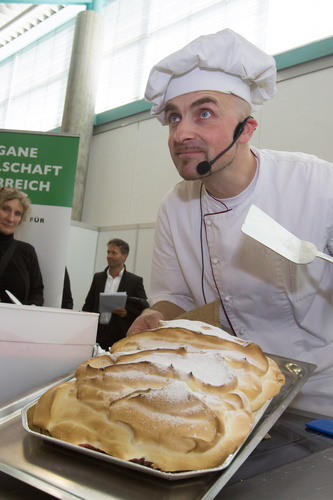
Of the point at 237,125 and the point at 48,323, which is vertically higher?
the point at 237,125

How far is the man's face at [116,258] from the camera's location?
4.59m

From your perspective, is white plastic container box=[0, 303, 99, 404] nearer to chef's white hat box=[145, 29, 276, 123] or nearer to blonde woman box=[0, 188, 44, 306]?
chef's white hat box=[145, 29, 276, 123]

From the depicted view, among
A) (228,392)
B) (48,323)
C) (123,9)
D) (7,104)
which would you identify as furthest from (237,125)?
(7,104)

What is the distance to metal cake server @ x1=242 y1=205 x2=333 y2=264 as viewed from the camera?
741 mm

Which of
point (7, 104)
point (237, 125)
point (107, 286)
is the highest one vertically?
point (7, 104)

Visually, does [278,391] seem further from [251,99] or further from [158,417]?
[251,99]

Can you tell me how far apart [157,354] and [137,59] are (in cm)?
643

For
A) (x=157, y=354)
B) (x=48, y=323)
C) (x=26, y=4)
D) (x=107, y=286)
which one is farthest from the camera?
(x=26, y=4)

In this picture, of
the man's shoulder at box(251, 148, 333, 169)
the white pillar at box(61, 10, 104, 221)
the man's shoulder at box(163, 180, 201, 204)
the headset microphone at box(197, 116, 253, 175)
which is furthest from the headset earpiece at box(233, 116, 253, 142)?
the white pillar at box(61, 10, 104, 221)

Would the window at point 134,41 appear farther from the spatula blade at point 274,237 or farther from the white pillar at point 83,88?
the spatula blade at point 274,237

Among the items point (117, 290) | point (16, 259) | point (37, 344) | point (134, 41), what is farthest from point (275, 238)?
point (134, 41)

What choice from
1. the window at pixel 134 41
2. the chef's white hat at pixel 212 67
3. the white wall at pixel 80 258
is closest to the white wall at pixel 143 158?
the white wall at pixel 80 258

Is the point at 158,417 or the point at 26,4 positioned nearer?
the point at 158,417

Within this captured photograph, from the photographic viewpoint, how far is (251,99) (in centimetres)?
161
